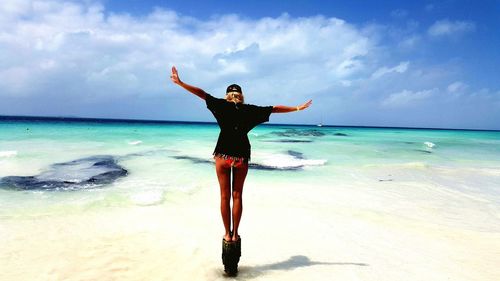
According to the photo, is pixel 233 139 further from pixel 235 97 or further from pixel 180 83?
pixel 180 83

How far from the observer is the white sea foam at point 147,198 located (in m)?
8.15

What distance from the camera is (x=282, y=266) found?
495cm

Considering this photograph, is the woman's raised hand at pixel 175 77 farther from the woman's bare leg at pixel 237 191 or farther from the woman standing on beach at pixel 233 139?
the woman's bare leg at pixel 237 191

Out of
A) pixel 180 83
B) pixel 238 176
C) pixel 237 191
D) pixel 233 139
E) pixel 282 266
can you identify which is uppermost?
pixel 180 83

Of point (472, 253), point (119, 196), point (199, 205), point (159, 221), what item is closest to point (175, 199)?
point (199, 205)

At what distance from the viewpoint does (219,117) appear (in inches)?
180

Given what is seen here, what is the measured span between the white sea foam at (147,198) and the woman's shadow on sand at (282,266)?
402 cm

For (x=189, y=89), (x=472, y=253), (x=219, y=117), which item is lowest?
(x=472, y=253)

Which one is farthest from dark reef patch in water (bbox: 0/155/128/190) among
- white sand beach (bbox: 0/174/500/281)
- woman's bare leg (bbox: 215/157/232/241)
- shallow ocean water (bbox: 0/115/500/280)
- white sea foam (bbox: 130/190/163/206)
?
woman's bare leg (bbox: 215/157/232/241)

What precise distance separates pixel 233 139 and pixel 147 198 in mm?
4717

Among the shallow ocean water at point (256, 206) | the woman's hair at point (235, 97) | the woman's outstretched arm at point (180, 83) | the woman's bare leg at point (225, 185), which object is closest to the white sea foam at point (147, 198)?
the shallow ocean water at point (256, 206)

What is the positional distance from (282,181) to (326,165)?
5622 millimetres

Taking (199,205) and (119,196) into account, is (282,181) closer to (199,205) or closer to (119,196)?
(199,205)

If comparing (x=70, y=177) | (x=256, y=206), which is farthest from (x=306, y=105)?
(x=70, y=177)
